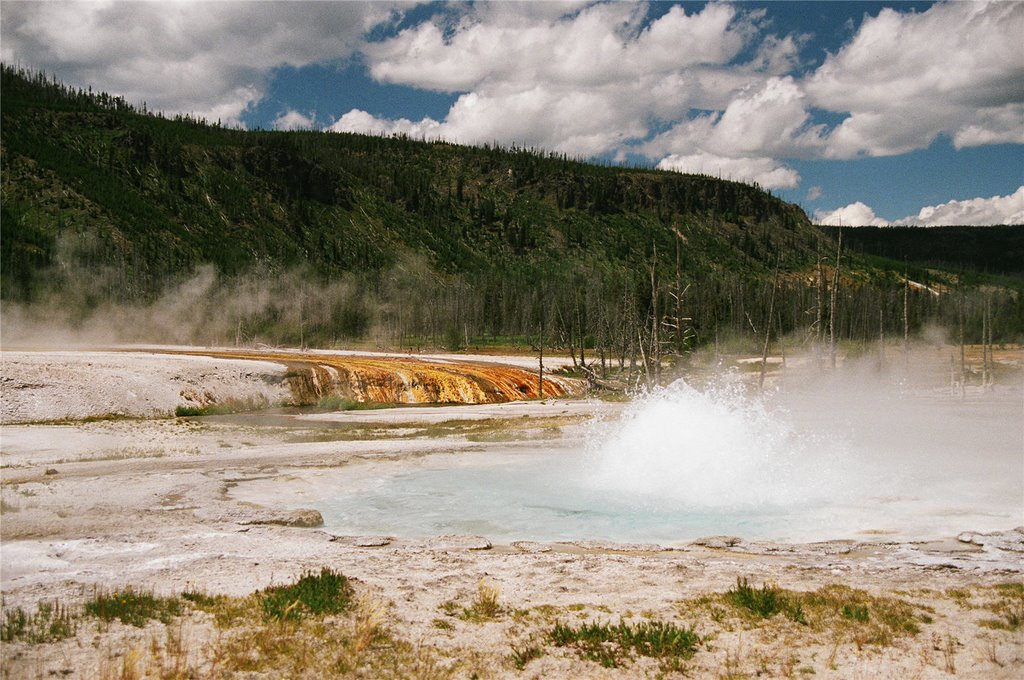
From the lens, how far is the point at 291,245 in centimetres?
14338

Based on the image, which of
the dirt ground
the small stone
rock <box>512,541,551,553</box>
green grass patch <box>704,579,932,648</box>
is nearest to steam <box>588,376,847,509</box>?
the small stone

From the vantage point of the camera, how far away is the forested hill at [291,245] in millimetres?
102188

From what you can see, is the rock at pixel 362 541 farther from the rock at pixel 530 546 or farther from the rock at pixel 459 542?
the rock at pixel 530 546

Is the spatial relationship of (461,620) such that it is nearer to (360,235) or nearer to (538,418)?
(538,418)

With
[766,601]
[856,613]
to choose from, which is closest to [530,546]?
[766,601]

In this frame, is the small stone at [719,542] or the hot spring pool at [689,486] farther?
the hot spring pool at [689,486]

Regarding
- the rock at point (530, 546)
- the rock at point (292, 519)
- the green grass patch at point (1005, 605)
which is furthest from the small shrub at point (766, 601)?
the rock at point (292, 519)

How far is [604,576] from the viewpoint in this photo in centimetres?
1081

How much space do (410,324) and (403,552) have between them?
105 meters

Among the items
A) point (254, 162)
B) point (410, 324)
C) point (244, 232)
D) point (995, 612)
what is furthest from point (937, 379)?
point (254, 162)

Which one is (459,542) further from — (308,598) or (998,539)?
(998,539)

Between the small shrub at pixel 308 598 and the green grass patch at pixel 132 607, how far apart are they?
1.05 meters

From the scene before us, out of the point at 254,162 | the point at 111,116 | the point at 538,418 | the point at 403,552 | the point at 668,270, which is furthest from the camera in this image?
the point at 668,270

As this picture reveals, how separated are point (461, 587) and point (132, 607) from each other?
4078 mm
